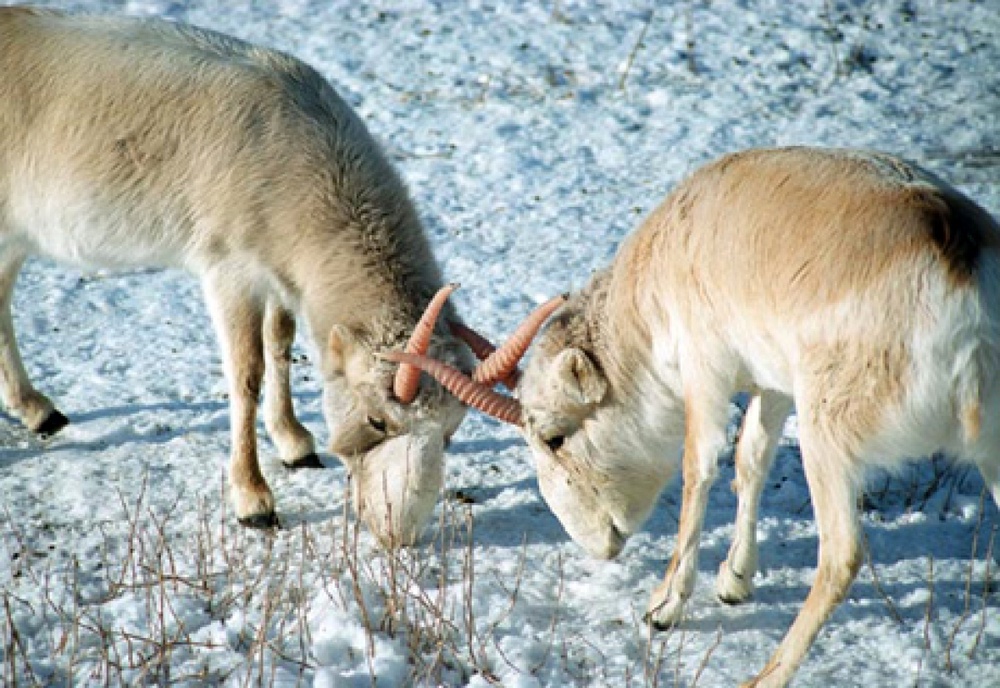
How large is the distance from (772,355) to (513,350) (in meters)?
1.19

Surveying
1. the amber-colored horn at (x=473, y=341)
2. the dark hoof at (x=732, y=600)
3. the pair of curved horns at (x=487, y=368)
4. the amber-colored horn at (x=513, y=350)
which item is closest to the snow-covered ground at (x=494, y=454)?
the dark hoof at (x=732, y=600)

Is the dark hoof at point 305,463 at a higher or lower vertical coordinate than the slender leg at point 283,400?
lower

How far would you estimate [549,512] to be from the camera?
5.95 meters

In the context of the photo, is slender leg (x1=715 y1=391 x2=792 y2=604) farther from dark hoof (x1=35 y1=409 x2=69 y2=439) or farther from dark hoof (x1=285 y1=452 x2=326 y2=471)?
dark hoof (x1=35 y1=409 x2=69 y2=439)

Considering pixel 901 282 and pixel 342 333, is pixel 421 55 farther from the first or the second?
pixel 901 282

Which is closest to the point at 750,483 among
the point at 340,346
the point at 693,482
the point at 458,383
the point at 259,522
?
the point at 693,482

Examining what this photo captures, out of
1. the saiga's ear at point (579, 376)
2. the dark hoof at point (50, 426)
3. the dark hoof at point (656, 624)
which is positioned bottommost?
the dark hoof at point (50, 426)

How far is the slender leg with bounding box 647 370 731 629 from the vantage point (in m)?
4.71

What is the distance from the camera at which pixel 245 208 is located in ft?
18.6

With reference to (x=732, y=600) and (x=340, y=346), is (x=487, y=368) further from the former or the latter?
(x=732, y=600)

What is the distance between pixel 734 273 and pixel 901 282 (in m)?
0.71

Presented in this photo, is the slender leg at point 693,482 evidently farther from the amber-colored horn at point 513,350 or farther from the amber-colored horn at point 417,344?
the amber-colored horn at point 417,344

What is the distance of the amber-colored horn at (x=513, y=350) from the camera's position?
510 cm

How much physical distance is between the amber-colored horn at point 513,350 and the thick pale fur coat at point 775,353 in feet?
0.50
